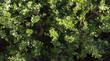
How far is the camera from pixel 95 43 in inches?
165

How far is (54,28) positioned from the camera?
4.16 metres

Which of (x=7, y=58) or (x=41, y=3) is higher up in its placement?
(x=41, y=3)

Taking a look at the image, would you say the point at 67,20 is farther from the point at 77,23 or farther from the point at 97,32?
the point at 97,32

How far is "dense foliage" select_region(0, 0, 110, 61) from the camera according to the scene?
13.2 feet

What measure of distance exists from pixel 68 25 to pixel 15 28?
0.69 m

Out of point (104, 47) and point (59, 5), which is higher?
point (59, 5)

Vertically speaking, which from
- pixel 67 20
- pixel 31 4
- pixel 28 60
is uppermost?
pixel 31 4

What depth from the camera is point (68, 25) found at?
3.94 m

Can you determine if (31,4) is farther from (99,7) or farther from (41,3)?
(99,7)

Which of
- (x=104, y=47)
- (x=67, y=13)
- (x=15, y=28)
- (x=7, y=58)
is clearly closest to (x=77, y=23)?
(x=67, y=13)

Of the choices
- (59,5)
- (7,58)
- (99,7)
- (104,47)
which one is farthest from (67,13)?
(7,58)

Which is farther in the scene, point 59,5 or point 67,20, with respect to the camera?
point 59,5

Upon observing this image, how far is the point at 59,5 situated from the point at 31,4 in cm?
41

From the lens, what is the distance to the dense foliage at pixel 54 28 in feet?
13.2
